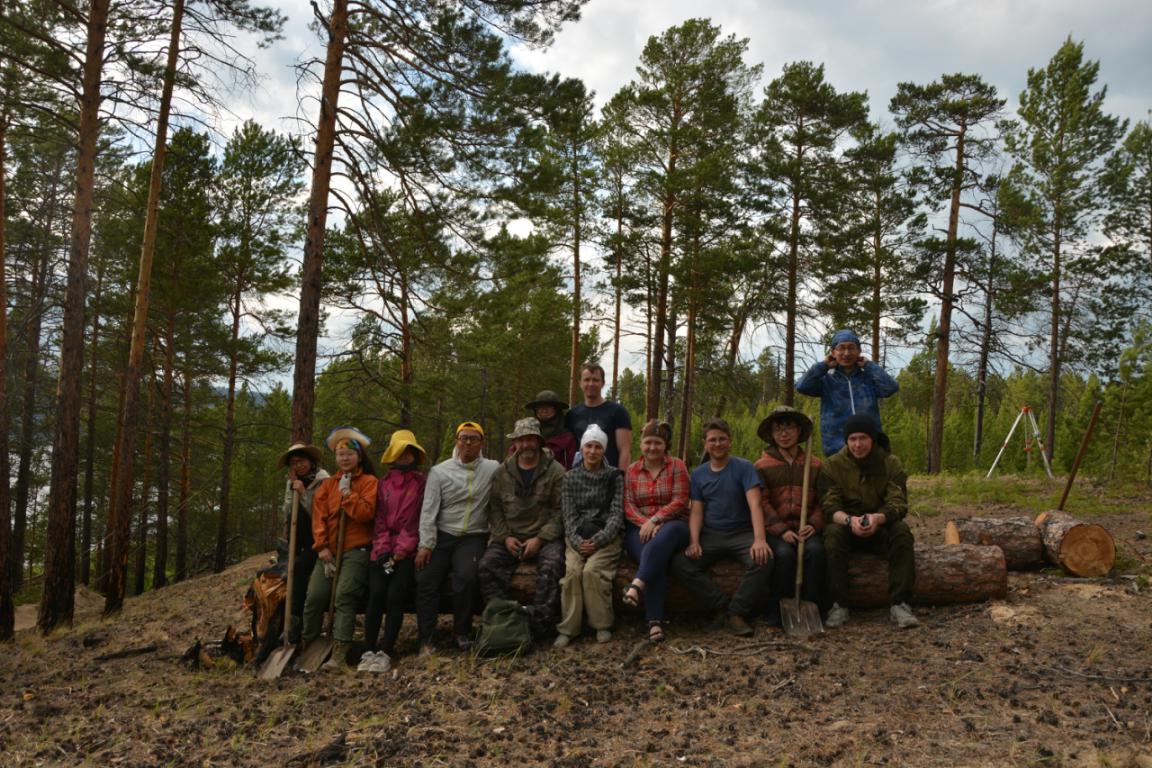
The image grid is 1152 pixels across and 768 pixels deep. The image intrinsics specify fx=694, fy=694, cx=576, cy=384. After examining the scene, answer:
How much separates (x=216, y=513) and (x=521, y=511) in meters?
31.1

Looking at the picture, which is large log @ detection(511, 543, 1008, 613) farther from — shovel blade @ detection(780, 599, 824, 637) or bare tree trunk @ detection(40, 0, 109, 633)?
bare tree trunk @ detection(40, 0, 109, 633)

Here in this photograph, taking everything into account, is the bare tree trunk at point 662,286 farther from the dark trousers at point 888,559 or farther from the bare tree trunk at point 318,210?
the dark trousers at point 888,559

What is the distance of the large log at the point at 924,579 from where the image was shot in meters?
5.87

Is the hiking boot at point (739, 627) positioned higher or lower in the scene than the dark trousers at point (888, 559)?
lower

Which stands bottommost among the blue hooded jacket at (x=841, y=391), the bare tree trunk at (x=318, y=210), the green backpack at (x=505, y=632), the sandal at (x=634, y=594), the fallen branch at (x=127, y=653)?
the fallen branch at (x=127, y=653)

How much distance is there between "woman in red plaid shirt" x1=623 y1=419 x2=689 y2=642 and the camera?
5695 millimetres

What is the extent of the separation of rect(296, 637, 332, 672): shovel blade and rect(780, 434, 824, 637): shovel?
3.79 meters

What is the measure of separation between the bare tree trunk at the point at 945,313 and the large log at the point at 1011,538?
13.9 meters

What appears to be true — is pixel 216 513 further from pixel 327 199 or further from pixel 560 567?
pixel 560 567

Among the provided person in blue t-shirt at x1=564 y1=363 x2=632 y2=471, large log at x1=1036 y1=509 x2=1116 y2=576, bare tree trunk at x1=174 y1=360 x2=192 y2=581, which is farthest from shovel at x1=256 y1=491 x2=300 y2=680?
bare tree trunk at x1=174 y1=360 x2=192 y2=581

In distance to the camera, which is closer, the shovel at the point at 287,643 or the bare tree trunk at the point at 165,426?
the shovel at the point at 287,643

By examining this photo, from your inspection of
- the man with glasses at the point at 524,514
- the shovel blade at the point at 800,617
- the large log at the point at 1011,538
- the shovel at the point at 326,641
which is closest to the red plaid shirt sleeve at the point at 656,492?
the man with glasses at the point at 524,514

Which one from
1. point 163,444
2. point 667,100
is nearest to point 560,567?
point 667,100

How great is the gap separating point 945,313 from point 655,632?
18519 mm
